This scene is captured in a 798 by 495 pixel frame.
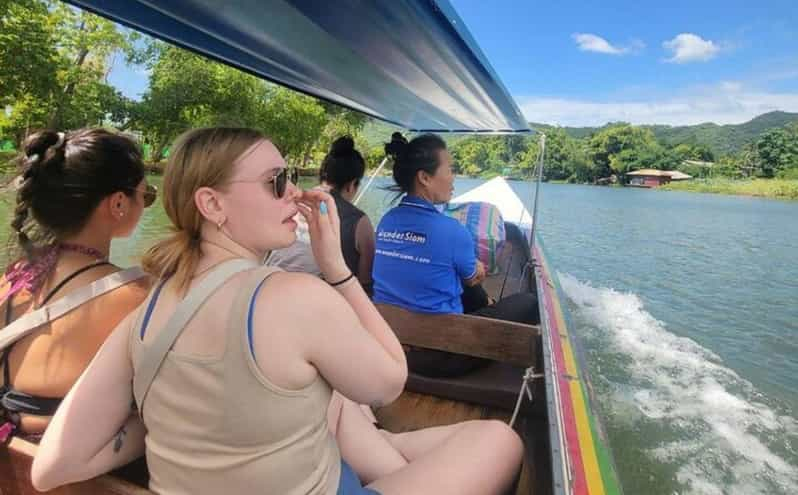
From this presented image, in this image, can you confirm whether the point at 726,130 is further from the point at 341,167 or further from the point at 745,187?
the point at 341,167

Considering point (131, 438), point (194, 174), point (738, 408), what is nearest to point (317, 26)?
point (194, 174)

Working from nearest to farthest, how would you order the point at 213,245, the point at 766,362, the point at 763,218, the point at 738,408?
the point at 213,245, the point at 738,408, the point at 766,362, the point at 763,218

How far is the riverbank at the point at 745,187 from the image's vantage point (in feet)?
154

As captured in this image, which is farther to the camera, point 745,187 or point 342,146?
point 745,187

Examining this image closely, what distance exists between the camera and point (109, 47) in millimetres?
21500

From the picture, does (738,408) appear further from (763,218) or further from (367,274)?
(763,218)

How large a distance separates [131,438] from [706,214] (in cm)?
3260

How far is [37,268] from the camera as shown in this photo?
1160 millimetres

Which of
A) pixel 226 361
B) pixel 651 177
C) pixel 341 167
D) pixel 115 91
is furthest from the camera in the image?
pixel 651 177

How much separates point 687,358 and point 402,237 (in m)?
4.75

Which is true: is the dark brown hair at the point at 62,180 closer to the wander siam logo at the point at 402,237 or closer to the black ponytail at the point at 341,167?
the wander siam logo at the point at 402,237

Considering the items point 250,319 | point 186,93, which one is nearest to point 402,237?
point 250,319

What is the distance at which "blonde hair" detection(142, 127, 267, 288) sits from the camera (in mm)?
927

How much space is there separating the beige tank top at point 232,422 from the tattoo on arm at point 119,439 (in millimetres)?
136
